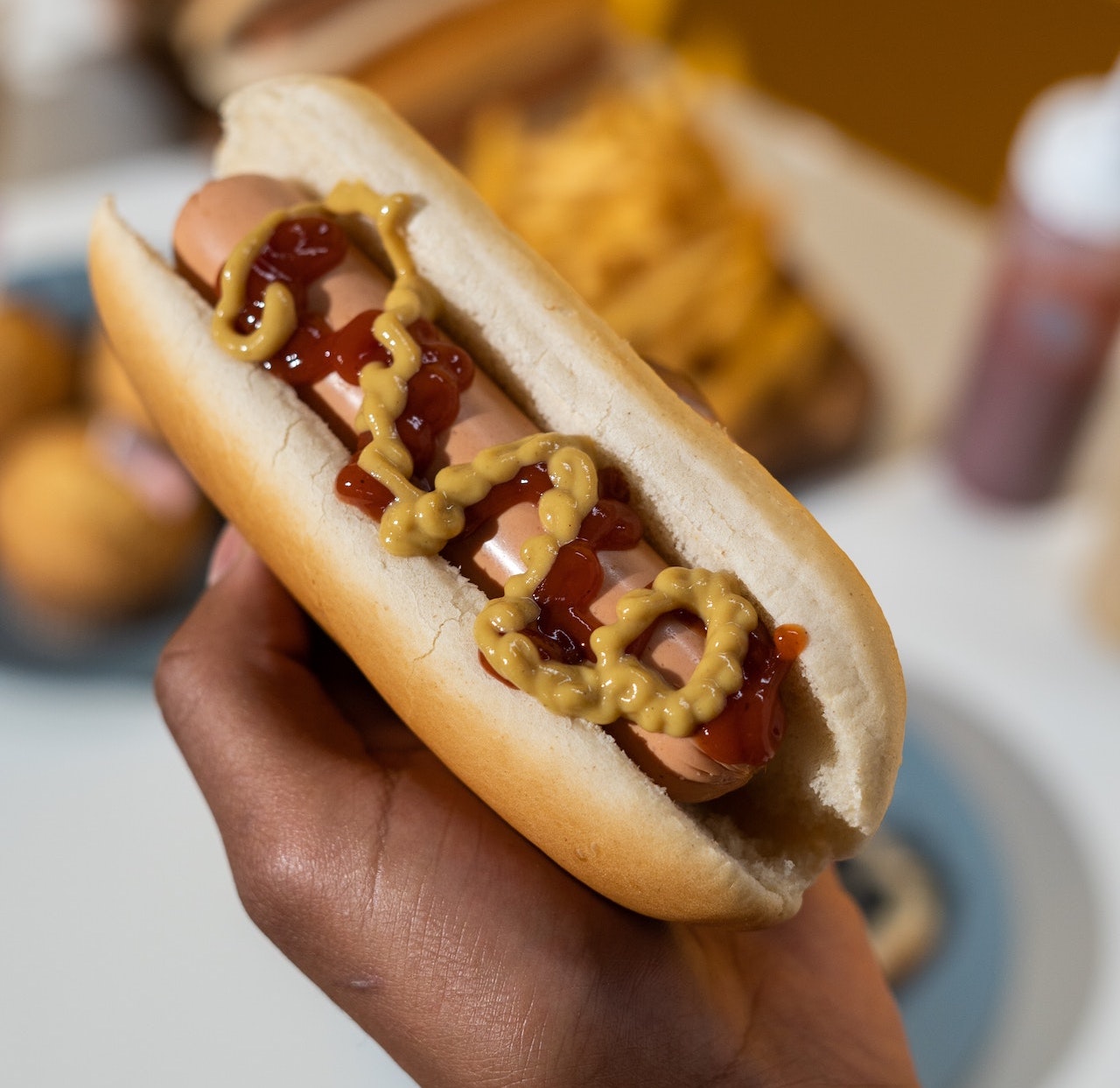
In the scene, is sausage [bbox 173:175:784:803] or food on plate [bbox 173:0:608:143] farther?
food on plate [bbox 173:0:608:143]

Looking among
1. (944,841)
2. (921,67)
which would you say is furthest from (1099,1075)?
(921,67)

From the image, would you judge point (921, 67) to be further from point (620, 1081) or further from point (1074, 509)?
point (620, 1081)

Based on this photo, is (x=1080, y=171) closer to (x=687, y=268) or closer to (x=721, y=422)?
(x=687, y=268)

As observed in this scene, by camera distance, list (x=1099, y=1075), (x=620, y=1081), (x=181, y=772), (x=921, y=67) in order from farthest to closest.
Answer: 1. (x=921, y=67)
2. (x=181, y=772)
3. (x=1099, y=1075)
4. (x=620, y=1081)

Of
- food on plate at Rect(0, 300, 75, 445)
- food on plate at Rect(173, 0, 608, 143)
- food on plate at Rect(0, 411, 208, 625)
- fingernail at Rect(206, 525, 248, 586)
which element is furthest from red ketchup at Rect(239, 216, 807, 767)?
food on plate at Rect(173, 0, 608, 143)

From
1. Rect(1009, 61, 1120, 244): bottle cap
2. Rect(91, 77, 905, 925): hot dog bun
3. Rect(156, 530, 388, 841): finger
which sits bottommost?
Rect(156, 530, 388, 841): finger

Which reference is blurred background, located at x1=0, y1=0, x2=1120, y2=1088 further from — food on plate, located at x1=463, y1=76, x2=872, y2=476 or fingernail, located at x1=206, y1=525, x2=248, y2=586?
fingernail, located at x1=206, y1=525, x2=248, y2=586

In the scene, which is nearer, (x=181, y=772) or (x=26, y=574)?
(x=181, y=772)

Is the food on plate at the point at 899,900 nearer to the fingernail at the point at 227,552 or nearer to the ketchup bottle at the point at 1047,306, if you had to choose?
the ketchup bottle at the point at 1047,306
